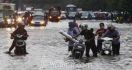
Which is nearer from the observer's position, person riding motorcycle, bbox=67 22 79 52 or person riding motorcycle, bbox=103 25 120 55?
person riding motorcycle, bbox=103 25 120 55

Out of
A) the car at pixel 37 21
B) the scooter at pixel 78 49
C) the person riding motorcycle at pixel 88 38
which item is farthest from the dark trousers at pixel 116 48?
the car at pixel 37 21

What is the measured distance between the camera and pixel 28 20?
7312 cm

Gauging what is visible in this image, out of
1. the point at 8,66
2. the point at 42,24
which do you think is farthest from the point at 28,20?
the point at 8,66

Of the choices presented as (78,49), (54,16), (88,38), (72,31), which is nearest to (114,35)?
(88,38)

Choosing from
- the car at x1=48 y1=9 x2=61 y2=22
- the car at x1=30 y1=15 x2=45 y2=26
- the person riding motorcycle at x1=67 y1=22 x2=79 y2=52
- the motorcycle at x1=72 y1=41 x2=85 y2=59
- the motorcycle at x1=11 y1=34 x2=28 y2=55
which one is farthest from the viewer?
the car at x1=48 y1=9 x2=61 y2=22

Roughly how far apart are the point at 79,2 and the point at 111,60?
14077 centimetres

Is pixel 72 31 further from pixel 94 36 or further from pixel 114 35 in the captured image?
pixel 94 36

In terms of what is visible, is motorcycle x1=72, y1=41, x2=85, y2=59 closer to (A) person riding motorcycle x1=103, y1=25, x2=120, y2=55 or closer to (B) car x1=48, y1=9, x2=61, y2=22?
(A) person riding motorcycle x1=103, y1=25, x2=120, y2=55

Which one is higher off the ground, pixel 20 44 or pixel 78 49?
pixel 78 49

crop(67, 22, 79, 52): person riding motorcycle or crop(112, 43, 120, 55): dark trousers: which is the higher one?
crop(67, 22, 79, 52): person riding motorcycle

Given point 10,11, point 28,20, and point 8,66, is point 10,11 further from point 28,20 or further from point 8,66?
point 8,66

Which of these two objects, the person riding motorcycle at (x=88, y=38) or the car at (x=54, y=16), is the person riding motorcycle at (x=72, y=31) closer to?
the person riding motorcycle at (x=88, y=38)

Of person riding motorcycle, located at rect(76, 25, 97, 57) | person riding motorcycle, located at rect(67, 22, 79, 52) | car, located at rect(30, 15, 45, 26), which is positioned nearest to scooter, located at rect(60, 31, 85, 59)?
person riding motorcycle, located at rect(76, 25, 97, 57)

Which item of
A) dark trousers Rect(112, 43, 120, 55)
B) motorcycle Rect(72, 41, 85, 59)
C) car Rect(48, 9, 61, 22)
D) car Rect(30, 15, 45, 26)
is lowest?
car Rect(48, 9, 61, 22)
